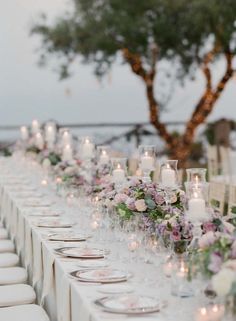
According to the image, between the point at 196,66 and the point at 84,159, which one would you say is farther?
the point at 196,66

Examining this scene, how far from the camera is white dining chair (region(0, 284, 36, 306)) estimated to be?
335 centimetres

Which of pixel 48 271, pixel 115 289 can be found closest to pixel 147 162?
pixel 48 271

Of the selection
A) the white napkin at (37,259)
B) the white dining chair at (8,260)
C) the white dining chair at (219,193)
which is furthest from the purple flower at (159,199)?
the white dining chair at (219,193)

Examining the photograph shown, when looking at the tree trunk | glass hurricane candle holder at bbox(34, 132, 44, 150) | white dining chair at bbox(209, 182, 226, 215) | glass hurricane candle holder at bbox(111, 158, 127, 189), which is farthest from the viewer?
the tree trunk

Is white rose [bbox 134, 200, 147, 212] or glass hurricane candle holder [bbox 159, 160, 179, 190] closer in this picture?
white rose [bbox 134, 200, 147, 212]

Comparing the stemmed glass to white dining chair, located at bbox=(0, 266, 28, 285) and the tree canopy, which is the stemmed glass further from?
the tree canopy

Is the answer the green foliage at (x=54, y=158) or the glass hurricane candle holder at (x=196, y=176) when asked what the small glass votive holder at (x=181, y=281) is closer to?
the glass hurricane candle holder at (x=196, y=176)

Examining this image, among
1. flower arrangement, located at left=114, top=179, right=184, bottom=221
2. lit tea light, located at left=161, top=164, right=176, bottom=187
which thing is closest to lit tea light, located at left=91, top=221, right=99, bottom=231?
flower arrangement, located at left=114, top=179, right=184, bottom=221

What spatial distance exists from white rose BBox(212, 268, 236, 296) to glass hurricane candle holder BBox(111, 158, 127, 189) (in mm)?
1738

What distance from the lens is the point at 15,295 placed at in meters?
3.43

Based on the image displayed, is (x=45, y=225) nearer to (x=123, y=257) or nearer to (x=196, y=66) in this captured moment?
(x=123, y=257)

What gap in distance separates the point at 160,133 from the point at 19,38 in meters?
2.96

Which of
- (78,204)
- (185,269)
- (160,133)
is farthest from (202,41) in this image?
(185,269)

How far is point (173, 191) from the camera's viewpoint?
327 centimetres
